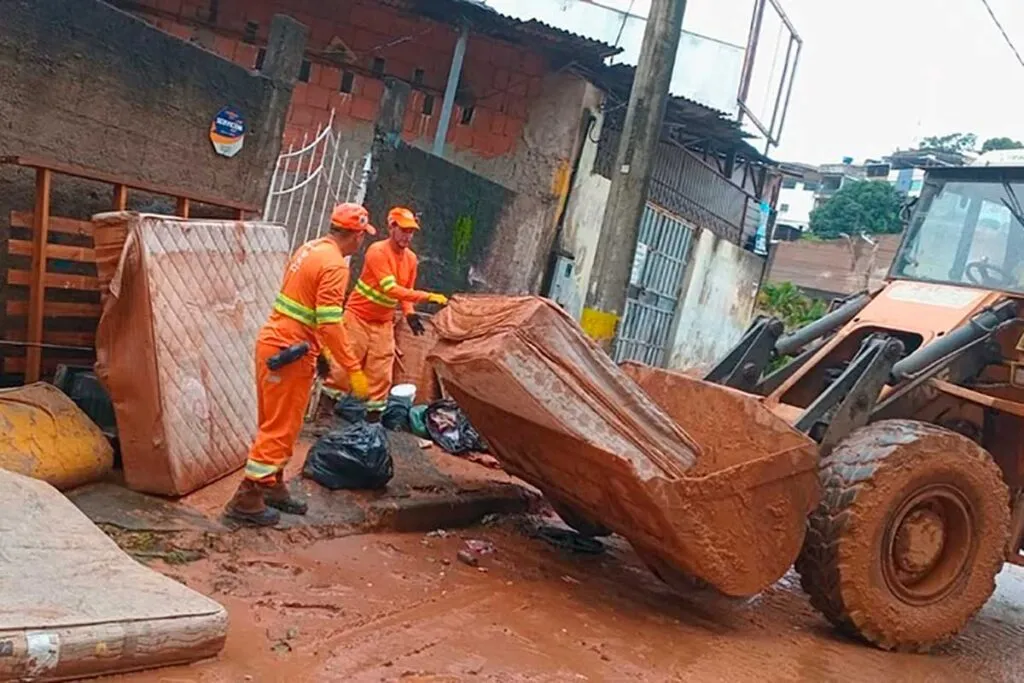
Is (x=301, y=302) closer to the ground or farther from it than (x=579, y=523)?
farther from it

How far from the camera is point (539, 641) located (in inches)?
156

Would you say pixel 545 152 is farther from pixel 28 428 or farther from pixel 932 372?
pixel 28 428

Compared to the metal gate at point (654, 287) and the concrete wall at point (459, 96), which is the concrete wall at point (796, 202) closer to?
the metal gate at point (654, 287)

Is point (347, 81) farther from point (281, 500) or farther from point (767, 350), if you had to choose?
point (281, 500)

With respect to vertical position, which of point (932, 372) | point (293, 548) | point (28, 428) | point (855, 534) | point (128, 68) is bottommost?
point (293, 548)

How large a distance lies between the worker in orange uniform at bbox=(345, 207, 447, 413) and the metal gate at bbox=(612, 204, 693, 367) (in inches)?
268

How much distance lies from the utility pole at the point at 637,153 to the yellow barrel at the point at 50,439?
3727 millimetres

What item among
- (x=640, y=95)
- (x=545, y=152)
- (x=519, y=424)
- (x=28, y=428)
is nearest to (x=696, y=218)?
(x=545, y=152)

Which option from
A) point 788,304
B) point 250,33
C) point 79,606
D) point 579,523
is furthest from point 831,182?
point 79,606

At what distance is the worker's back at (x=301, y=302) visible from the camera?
465cm

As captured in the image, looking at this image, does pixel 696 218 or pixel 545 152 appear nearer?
pixel 545 152

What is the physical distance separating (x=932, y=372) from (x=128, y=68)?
16.2 ft

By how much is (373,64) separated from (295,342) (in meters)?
7.11

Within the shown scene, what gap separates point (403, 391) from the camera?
7.25 metres
